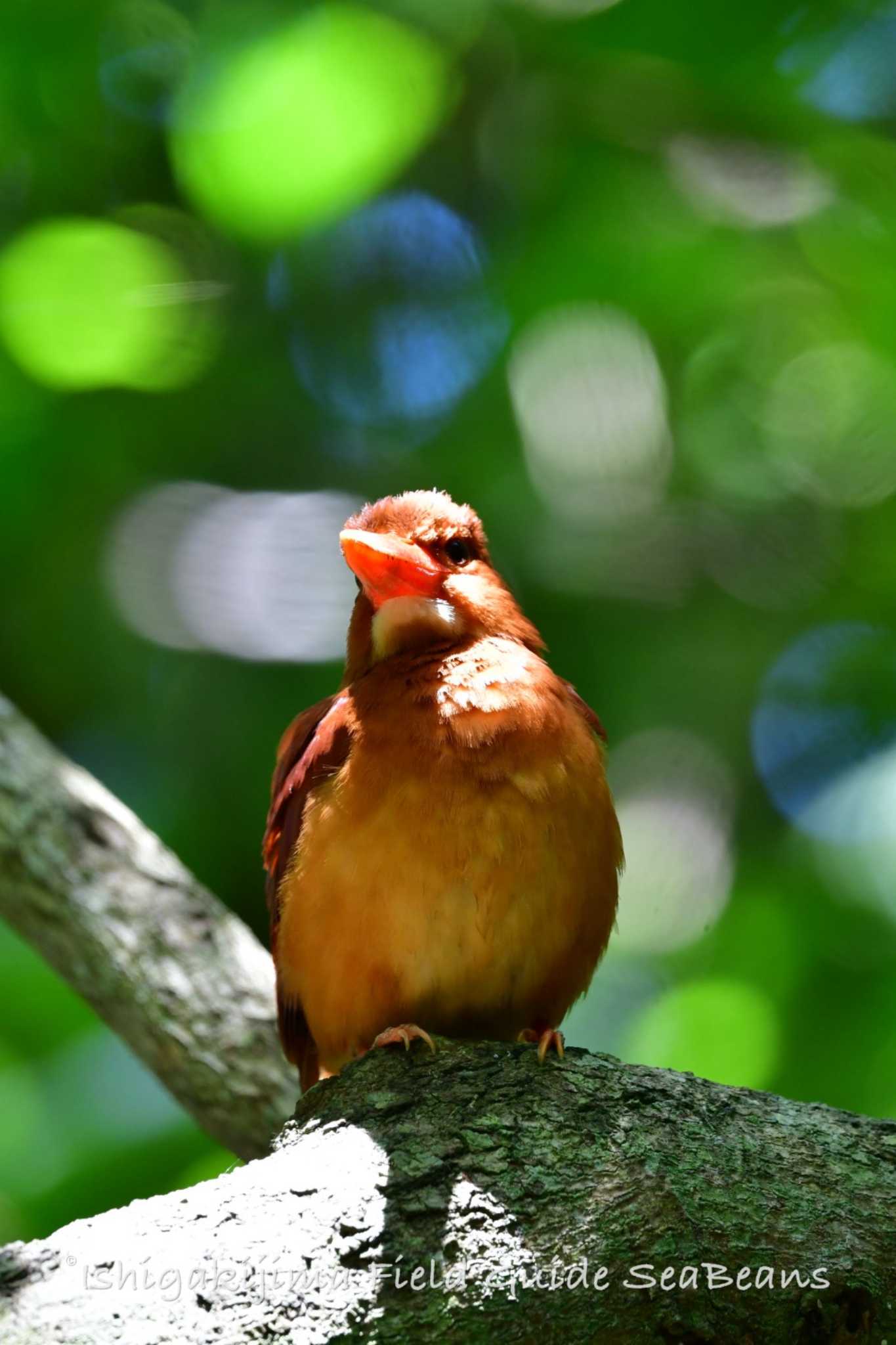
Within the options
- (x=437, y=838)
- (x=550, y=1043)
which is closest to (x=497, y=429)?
(x=437, y=838)

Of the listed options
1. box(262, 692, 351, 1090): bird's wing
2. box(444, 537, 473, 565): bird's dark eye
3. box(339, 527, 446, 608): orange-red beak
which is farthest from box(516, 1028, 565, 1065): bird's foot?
box(444, 537, 473, 565): bird's dark eye

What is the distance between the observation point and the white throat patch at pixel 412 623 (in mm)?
3516

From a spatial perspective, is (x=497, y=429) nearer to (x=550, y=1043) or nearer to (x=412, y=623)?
(x=412, y=623)

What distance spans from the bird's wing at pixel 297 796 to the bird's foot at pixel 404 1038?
1.79ft

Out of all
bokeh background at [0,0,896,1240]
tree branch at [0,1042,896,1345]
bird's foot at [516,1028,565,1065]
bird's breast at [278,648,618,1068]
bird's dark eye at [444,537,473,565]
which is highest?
bokeh background at [0,0,896,1240]

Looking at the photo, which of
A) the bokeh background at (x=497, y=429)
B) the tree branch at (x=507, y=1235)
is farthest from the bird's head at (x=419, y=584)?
the bokeh background at (x=497, y=429)

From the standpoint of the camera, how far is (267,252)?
6.36 metres

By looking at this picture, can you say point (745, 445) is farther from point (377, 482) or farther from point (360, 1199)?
point (360, 1199)

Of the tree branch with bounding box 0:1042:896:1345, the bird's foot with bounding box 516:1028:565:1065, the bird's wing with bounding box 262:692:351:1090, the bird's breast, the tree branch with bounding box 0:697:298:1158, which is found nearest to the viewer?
the tree branch with bounding box 0:1042:896:1345

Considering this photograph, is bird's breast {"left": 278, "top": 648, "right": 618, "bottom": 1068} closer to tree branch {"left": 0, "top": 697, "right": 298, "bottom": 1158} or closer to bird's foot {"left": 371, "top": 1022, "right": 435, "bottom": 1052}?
bird's foot {"left": 371, "top": 1022, "right": 435, "bottom": 1052}

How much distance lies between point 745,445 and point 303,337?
2173 millimetres

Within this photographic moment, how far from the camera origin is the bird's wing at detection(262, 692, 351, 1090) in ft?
11.2

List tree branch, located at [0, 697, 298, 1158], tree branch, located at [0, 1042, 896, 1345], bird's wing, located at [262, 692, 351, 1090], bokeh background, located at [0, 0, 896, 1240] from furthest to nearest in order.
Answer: bokeh background, located at [0, 0, 896, 1240] → tree branch, located at [0, 697, 298, 1158] → bird's wing, located at [262, 692, 351, 1090] → tree branch, located at [0, 1042, 896, 1345]

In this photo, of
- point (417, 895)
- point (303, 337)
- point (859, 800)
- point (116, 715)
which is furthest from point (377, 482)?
point (417, 895)
